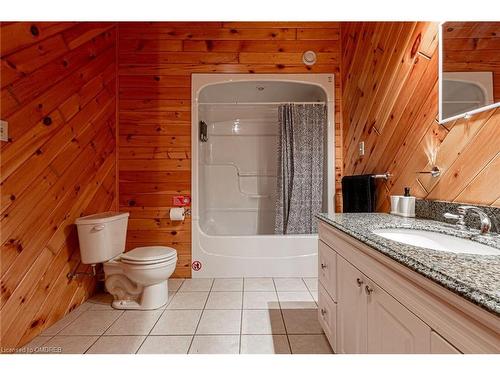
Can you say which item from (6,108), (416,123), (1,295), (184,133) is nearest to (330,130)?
(416,123)

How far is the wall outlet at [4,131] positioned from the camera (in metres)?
1.22

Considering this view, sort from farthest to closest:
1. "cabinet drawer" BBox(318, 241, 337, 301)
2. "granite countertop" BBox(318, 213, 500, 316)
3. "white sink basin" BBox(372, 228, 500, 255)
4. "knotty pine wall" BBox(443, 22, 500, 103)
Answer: "cabinet drawer" BBox(318, 241, 337, 301) → "knotty pine wall" BBox(443, 22, 500, 103) → "white sink basin" BBox(372, 228, 500, 255) → "granite countertop" BBox(318, 213, 500, 316)

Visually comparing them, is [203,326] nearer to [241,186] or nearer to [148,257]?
[148,257]

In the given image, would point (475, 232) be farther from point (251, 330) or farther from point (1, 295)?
point (1, 295)

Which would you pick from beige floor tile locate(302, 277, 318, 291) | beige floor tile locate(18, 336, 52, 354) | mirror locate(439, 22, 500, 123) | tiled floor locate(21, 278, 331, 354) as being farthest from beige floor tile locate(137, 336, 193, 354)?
mirror locate(439, 22, 500, 123)

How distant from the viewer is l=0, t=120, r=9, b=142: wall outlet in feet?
4.00

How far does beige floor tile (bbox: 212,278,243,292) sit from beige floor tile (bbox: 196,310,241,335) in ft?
1.19

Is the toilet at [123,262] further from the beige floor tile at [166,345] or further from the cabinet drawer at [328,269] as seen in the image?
the cabinet drawer at [328,269]

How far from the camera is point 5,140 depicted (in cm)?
125

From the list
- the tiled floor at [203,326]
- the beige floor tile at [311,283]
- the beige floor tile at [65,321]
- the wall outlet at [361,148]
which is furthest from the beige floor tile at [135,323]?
the wall outlet at [361,148]

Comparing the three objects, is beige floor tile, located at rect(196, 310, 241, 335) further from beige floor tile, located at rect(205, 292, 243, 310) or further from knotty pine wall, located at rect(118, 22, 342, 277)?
knotty pine wall, located at rect(118, 22, 342, 277)

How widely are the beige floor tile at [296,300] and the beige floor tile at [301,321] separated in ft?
0.19

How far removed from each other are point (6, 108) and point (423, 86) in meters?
2.27

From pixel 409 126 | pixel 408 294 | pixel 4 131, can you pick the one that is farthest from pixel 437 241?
pixel 4 131
